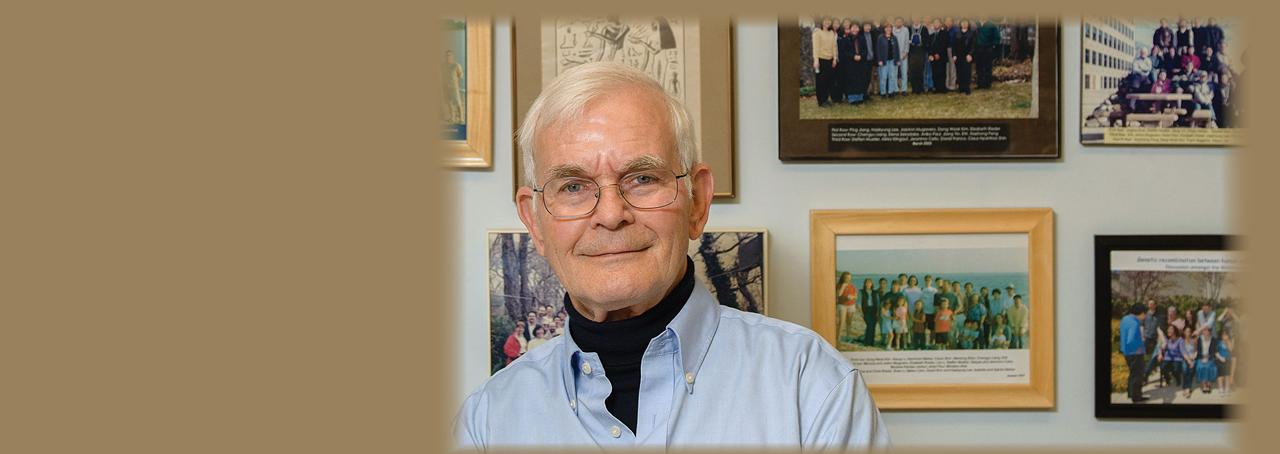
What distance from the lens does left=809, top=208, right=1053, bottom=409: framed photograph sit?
139 centimetres

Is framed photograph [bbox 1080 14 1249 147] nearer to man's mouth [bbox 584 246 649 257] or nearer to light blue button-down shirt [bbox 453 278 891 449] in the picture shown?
light blue button-down shirt [bbox 453 278 891 449]

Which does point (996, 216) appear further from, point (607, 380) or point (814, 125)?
point (607, 380)

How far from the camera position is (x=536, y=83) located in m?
1.37

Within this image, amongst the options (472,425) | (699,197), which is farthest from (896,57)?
(472,425)

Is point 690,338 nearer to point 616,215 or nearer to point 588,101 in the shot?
point 616,215

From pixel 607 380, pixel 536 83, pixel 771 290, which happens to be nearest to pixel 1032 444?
pixel 771 290

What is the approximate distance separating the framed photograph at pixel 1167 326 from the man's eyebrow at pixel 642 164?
0.99 m

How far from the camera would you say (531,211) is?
1060mm

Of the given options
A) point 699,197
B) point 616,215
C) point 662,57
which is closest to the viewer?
point 616,215

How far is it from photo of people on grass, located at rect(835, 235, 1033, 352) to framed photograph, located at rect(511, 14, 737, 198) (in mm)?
317

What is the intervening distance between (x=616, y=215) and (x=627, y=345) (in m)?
0.20

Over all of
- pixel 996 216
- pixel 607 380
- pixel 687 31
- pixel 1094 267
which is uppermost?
pixel 687 31

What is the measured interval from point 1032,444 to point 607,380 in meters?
0.90
